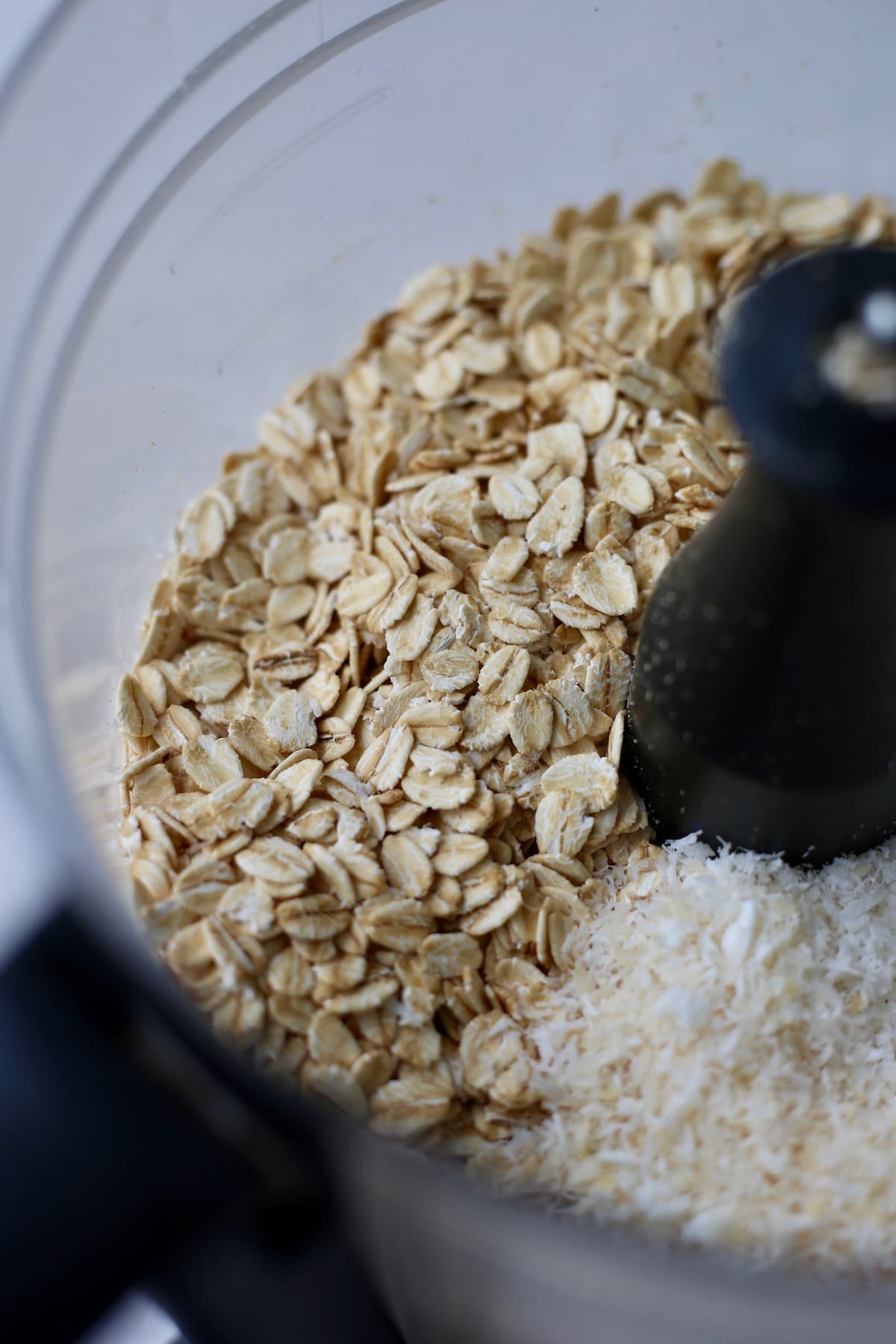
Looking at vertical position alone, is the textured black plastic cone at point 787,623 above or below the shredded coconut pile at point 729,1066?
above

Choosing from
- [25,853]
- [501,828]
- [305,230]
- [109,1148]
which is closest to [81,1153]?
[109,1148]

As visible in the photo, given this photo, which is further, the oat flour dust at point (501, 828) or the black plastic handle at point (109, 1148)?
the oat flour dust at point (501, 828)

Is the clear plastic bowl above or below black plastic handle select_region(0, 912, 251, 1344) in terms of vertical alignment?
above

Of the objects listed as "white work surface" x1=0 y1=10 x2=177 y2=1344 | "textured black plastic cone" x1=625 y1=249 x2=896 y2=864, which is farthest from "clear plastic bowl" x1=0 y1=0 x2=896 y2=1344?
"textured black plastic cone" x1=625 y1=249 x2=896 y2=864

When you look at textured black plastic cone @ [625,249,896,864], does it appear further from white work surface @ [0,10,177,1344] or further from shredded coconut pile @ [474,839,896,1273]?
white work surface @ [0,10,177,1344]

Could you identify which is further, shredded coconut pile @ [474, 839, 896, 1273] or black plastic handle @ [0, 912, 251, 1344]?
shredded coconut pile @ [474, 839, 896, 1273]

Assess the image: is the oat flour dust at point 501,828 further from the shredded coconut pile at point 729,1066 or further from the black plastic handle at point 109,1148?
the black plastic handle at point 109,1148

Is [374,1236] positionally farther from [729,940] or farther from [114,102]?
[114,102]

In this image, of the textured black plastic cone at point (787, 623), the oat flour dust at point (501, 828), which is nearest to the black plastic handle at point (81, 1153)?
the oat flour dust at point (501, 828)
